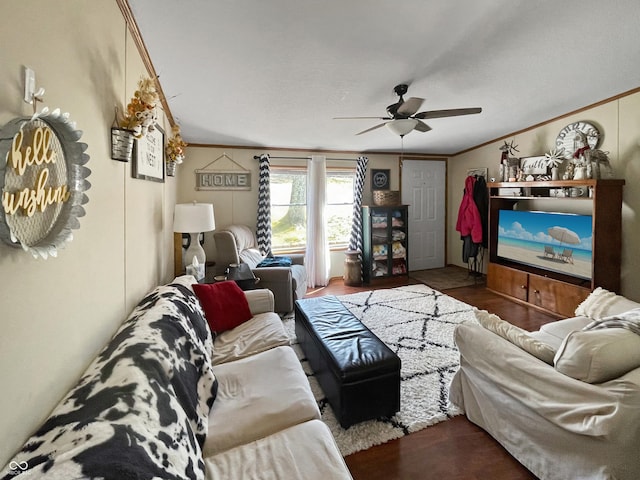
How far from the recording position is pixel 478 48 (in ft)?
7.97

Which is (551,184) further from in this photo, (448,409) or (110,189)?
(110,189)

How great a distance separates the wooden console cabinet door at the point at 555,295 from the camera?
11.0 feet

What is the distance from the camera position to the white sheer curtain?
493 cm

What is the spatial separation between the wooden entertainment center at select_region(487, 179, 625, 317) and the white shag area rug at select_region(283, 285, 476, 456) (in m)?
0.87

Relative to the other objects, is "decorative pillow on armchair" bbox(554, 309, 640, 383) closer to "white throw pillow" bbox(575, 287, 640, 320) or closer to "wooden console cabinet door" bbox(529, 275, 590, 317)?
"white throw pillow" bbox(575, 287, 640, 320)

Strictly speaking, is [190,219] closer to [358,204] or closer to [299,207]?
[299,207]

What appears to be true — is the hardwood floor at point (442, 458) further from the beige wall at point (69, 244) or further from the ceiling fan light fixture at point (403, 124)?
the ceiling fan light fixture at point (403, 124)

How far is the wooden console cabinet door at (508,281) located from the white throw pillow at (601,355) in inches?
115

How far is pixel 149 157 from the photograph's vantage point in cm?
217

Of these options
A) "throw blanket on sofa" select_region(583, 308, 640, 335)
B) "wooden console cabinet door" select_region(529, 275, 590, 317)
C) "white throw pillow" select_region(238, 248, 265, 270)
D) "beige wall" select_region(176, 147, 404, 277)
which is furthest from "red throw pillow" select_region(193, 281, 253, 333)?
"wooden console cabinet door" select_region(529, 275, 590, 317)

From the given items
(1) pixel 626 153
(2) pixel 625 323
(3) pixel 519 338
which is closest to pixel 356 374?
(3) pixel 519 338

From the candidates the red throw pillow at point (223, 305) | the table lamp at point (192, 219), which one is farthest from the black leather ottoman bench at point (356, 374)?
the table lamp at point (192, 219)

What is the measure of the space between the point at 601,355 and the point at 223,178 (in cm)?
452

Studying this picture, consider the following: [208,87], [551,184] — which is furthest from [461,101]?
[208,87]
